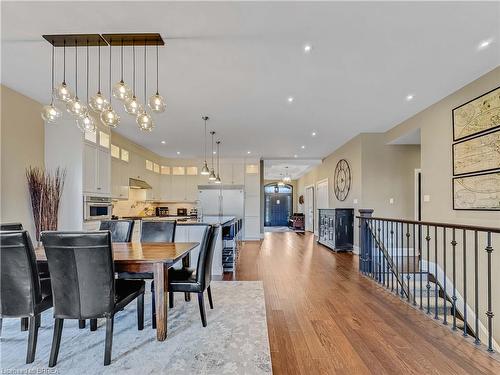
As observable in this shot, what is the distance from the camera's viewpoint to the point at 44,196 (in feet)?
14.0

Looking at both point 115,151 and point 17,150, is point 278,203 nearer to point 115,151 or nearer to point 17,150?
point 115,151

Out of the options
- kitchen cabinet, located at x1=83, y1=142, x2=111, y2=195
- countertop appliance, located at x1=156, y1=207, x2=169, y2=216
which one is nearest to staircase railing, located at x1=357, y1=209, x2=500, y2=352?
kitchen cabinet, located at x1=83, y1=142, x2=111, y2=195

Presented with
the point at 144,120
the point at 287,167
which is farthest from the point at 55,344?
the point at 287,167

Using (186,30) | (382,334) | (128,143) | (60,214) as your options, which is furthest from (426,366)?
(128,143)

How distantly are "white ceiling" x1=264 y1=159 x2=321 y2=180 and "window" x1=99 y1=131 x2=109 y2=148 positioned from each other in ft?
18.2

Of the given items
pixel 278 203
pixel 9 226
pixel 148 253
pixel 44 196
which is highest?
pixel 44 196

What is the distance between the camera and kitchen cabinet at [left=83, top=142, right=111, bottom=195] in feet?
15.8

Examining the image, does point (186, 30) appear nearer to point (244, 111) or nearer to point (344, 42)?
→ point (344, 42)

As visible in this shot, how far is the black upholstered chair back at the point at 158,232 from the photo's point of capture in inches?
146

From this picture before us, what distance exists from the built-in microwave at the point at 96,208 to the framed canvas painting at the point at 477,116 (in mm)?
5842

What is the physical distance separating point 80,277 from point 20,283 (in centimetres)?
45

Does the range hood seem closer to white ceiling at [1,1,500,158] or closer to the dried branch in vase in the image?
white ceiling at [1,1,500,158]

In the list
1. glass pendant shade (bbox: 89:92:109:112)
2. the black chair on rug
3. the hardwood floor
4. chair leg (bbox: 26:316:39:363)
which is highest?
glass pendant shade (bbox: 89:92:109:112)

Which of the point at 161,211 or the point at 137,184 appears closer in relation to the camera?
the point at 137,184
